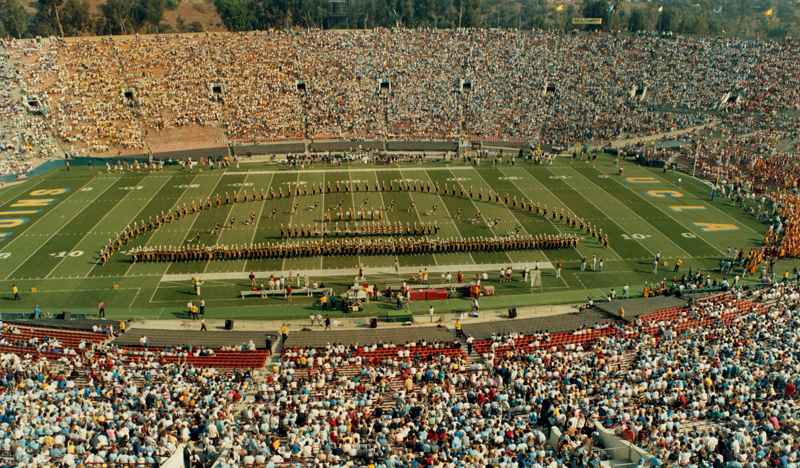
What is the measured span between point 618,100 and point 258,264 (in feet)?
159

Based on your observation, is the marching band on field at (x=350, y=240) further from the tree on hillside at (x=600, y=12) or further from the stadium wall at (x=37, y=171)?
the tree on hillside at (x=600, y=12)

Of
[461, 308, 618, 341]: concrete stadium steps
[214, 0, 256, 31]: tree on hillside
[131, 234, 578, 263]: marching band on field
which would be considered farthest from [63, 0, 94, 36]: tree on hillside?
[461, 308, 618, 341]: concrete stadium steps

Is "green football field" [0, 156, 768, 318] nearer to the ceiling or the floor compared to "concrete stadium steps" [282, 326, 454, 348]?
nearer to the ceiling

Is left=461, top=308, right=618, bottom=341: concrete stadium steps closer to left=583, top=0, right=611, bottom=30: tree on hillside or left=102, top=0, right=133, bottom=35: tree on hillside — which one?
left=583, top=0, right=611, bottom=30: tree on hillside

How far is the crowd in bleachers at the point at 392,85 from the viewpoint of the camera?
62.1 meters

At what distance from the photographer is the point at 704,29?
10656cm

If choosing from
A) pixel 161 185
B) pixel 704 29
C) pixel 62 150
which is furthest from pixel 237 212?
pixel 704 29

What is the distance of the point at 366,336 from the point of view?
2622 cm

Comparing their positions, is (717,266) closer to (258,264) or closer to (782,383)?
(782,383)

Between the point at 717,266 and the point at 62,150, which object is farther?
the point at 62,150

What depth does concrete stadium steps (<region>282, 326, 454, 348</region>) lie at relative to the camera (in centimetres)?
2525

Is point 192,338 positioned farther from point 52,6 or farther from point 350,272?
point 52,6

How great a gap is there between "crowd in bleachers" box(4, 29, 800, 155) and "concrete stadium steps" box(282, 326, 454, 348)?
37.2m

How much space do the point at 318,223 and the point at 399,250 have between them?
22.4 feet
